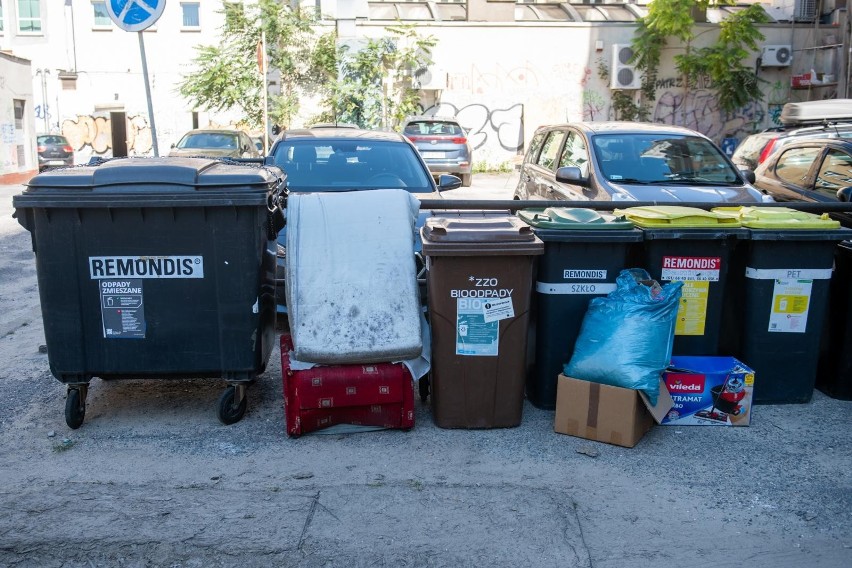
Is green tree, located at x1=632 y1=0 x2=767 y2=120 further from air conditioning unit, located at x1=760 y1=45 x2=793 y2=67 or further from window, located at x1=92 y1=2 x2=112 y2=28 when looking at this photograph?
window, located at x1=92 y1=2 x2=112 y2=28

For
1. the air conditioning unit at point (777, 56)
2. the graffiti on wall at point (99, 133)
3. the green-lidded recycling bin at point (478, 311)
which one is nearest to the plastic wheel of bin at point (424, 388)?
the green-lidded recycling bin at point (478, 311)

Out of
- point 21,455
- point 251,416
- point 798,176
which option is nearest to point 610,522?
point 251,416

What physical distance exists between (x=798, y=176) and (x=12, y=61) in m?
22.5

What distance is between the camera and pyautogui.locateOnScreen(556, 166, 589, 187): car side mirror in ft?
27.2

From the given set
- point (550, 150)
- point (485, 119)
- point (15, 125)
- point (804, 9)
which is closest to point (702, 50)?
point (804, 9)

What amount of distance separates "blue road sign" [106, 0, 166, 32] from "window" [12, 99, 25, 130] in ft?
65.3

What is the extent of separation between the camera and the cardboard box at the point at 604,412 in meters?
4.77

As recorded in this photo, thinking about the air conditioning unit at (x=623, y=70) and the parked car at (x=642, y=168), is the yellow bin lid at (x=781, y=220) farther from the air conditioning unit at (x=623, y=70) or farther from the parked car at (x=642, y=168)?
the air conditioning unit at (x=623, y=70)

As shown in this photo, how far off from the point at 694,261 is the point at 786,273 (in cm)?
58

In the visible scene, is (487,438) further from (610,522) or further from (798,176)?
(798,176)

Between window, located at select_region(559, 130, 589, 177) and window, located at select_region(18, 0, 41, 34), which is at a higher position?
window, located at select_region(18, 0, 41, 34)

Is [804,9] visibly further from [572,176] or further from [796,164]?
[572,176]

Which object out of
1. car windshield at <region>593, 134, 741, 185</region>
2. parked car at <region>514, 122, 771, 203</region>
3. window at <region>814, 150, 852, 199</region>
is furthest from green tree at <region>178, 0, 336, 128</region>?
window at <region>814, 150, 852, 199</region>

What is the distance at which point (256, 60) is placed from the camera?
2623 centimetres
